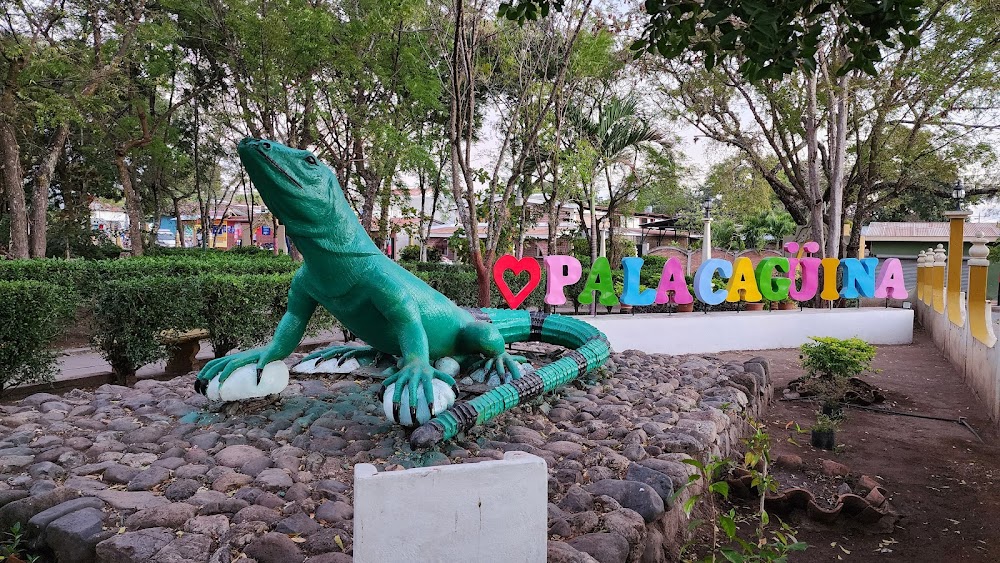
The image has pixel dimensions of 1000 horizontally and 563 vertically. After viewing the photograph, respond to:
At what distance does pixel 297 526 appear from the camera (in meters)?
2.31

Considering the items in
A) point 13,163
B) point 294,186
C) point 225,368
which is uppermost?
point 13,163

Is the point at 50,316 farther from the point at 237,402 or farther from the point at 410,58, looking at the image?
the point at 410,58

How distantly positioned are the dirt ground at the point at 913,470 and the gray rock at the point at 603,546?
1293 mm

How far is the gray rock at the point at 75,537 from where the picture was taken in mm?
2127

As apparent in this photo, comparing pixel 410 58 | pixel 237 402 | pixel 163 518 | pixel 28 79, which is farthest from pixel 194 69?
pixel 163 518

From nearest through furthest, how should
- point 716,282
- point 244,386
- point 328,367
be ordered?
point 244,386, point 328,367, point 716,282

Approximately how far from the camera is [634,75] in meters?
13.3

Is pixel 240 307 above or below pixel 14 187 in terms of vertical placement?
below

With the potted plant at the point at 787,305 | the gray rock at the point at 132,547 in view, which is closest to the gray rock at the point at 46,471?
the gray rock at the point at 132,547

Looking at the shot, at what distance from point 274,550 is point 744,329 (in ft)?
28.2

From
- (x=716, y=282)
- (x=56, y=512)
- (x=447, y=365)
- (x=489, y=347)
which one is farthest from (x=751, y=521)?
(x=716, y=282)

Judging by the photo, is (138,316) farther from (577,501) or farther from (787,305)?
Answer: (787,305)

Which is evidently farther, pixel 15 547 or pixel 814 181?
pixel 814 181

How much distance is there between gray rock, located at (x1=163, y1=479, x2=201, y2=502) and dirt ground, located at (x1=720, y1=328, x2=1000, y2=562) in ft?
9.77
